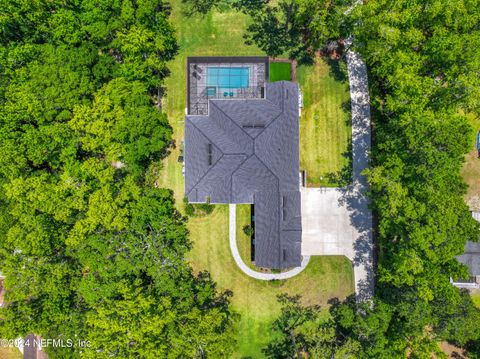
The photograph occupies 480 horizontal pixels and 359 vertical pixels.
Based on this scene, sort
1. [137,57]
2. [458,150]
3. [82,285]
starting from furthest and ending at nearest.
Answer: [137,57]
[82,285]
[458,150]

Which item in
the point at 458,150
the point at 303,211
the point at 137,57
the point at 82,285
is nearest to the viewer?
the point at 458,150

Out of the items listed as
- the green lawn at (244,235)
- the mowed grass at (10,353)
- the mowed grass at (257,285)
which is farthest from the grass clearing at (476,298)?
the mowed grass at (10,353)

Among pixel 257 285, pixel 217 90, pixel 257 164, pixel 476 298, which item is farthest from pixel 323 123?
pixel 476 298

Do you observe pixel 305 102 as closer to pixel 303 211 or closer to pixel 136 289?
pixel 303 211

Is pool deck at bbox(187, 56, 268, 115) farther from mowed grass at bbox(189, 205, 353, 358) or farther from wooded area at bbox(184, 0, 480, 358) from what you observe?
mowed grass at bbox(189, 205, 353, 358)

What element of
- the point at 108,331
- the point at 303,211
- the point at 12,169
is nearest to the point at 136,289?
the point at 108,331

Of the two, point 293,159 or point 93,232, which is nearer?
point 93,232

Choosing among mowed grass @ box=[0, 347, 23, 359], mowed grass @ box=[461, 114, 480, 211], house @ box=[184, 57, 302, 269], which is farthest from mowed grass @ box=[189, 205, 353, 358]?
mowed grass @ box=[0, 347, 23, 359]

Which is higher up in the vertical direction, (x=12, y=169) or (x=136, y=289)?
(x=12, y=169)
